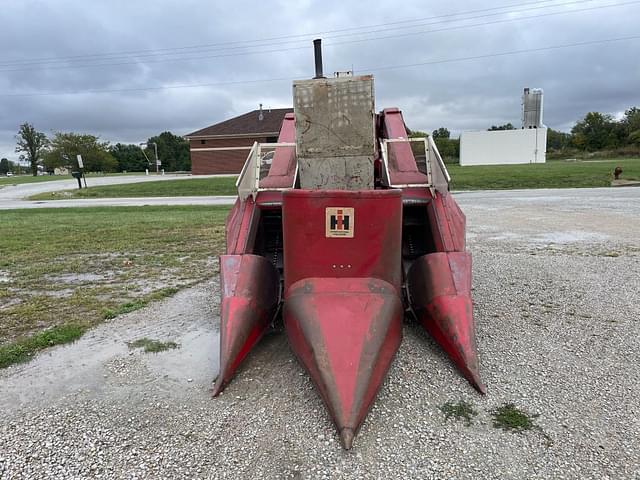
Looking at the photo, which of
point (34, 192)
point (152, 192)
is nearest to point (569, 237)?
point (152, 192)

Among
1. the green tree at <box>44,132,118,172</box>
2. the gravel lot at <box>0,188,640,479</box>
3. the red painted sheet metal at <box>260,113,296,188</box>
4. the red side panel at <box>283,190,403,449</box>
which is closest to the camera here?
the gravel lot at <box>0,188,640,479</box>

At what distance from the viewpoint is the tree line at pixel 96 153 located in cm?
7331

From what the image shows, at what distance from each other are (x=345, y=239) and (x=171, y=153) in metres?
83.5

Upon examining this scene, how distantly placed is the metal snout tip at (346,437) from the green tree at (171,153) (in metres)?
78.8

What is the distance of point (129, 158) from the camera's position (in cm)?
8681

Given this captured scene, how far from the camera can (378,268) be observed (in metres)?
3.28

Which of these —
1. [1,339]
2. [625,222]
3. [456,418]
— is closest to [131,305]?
[1,339]

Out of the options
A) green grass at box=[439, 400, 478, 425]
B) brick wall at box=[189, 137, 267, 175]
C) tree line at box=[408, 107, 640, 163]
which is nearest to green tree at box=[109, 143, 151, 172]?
brick wall at box=[189, 137, 267, 175]

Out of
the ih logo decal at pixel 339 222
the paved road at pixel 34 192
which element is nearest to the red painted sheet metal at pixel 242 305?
the ih logo decal at pixel 339 222

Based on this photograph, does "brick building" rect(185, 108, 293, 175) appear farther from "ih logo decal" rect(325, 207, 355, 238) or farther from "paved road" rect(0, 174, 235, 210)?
"ih logo decal" rect(325, 207, 355, 238)

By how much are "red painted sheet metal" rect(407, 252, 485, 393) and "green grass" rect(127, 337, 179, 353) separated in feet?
6.79

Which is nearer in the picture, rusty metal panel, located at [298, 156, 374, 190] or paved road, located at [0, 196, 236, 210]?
rusty metal panel, located at [298, 156, 374, 190]

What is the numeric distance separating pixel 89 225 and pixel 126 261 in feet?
18.8

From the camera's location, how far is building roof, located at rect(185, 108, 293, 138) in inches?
1693
